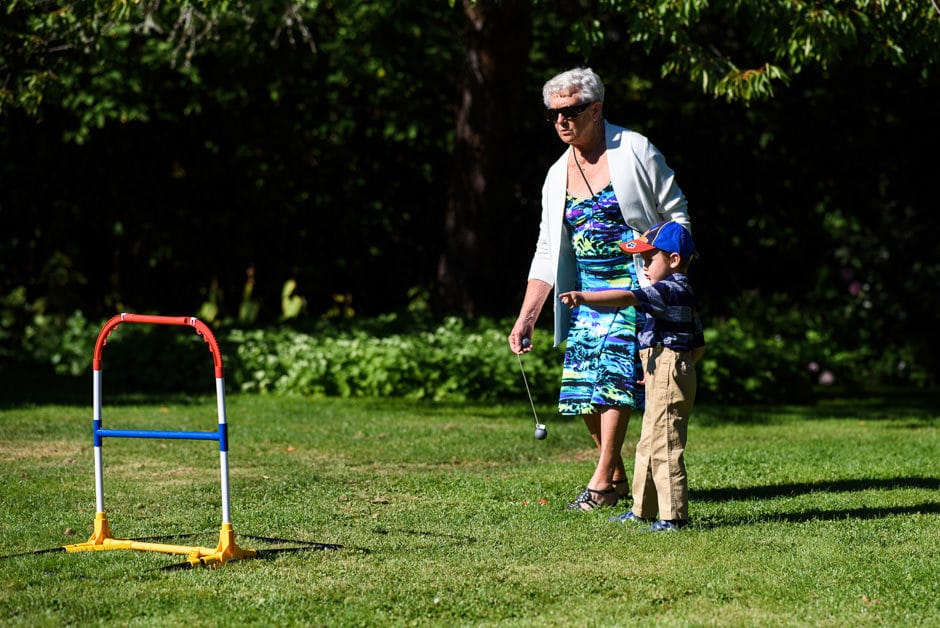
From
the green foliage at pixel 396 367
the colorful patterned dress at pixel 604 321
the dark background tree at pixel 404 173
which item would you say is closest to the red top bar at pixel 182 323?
the colorful patterned dress at pixel 604 321

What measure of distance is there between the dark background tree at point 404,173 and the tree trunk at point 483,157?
1.0 inches

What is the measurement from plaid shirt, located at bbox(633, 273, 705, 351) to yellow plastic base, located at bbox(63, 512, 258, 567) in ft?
6.13

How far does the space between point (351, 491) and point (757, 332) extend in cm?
816

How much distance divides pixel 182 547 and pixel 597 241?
231 centimetres

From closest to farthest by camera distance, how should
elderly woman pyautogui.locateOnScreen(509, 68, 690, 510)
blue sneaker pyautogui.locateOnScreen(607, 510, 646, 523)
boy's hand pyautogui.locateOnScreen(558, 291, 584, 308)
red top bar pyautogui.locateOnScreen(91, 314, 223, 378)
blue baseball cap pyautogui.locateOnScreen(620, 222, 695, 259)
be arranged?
red top bar pyautogui.locateOnScreen(91, 314, 223, 378) < boy's hand pyautogui.locateOnScreen(558, 291, 584, 308) < blue baseball cap pyautogui.locateOnScreen(620, 222, 695, 259) < blue sneaker pyautogui.locateOnScreen(607, 510, 646, 523) < elderly woman pyautogui.locateOnScreen(509, 68, 690, 510)

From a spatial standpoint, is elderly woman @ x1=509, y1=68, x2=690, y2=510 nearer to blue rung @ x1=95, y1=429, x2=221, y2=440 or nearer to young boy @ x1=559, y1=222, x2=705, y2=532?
young boy @ x1=559, y1=222, x2=705, y2=532

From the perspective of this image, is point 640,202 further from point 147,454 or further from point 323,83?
point 323,83

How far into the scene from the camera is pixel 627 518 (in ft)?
18.8

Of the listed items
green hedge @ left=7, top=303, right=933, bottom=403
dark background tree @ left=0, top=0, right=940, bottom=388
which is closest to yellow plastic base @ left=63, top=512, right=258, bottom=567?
green hedge @ left=7, top=303, right=933, bottom=403

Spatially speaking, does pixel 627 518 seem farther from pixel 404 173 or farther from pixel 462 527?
pixel 404 173

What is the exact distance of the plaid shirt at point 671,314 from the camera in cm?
528

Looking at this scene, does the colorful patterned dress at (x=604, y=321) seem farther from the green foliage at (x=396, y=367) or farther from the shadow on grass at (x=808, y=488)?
the green foliage at (x=396, y=367)

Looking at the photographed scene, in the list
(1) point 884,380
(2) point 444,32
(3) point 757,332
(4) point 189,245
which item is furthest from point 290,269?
(1) point 884,380

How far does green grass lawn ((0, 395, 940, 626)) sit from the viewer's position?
4.34 m
